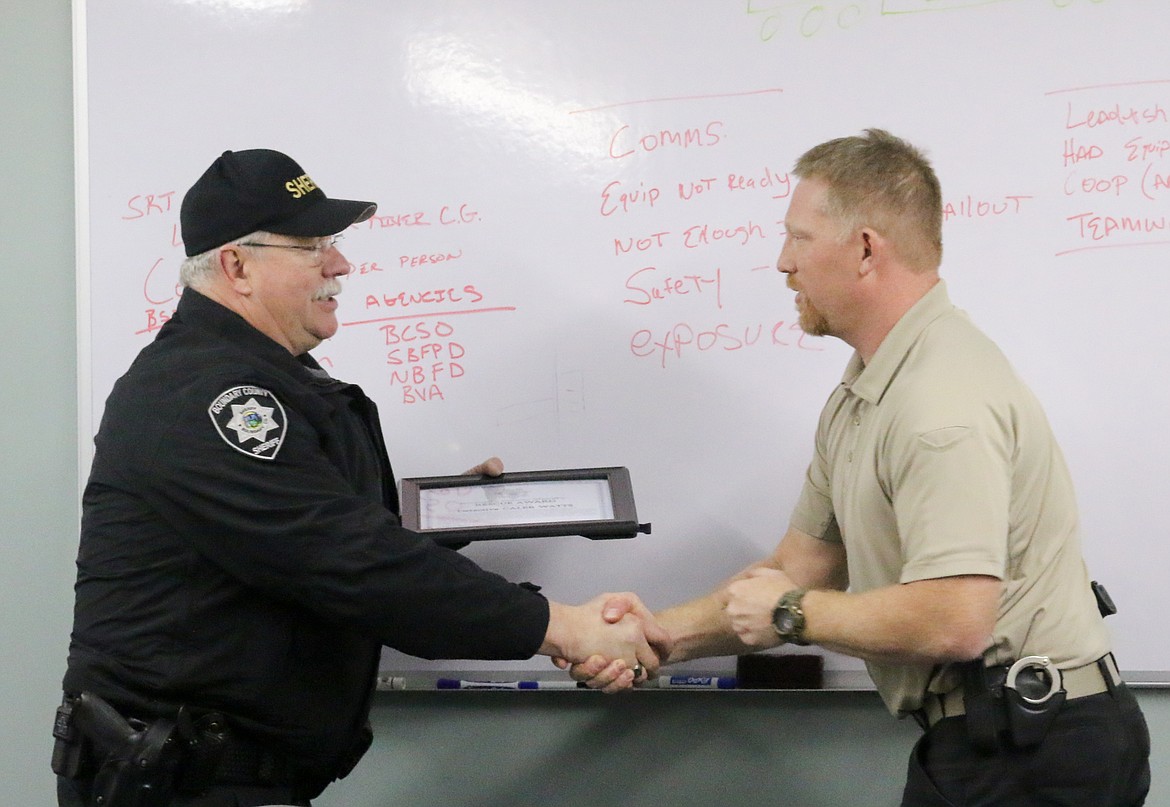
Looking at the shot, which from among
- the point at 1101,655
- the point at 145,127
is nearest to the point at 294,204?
the point at 145,127

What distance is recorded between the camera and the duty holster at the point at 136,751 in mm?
1509

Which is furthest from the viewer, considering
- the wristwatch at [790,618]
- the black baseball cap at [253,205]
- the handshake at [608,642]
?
the handshake at [608,642]

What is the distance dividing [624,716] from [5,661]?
1.31 meters

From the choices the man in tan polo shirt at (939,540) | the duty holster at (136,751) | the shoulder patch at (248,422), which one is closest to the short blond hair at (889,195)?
the man in tan polo shirt at (939,540)

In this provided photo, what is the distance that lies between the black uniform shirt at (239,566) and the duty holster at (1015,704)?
64 centimetres

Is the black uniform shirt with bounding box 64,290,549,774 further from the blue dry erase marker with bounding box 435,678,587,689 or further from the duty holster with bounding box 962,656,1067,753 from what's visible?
the duty holster with bounding box 962,656,1067,753

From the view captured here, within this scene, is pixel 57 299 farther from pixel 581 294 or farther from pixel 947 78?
pixel 947 78

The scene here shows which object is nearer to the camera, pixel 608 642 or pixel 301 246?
pixel 301 246

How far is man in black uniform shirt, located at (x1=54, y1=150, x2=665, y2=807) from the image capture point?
5.02 feet

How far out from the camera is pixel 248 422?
5.08 ft

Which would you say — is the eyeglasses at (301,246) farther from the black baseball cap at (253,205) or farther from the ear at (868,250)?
the ear at (868,250)

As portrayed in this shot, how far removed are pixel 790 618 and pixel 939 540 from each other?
0.26m

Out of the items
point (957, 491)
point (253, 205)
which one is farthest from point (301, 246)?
point (957, 491)

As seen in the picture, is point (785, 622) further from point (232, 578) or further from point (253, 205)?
point (253, 205)
